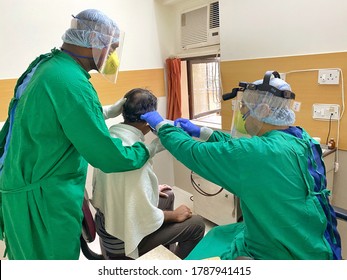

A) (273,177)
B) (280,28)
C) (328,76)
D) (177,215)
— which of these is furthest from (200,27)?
(273,177)

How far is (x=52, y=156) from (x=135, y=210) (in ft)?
1.57

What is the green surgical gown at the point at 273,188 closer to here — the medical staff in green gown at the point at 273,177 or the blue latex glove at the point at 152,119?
the medical staff in green gown at the point at 273,177

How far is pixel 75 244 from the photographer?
1144 mm

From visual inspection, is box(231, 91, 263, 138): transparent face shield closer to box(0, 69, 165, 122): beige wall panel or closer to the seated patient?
Result: the seated patient

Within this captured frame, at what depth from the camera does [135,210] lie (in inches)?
51.5

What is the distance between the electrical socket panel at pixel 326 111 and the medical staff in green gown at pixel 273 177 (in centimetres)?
89

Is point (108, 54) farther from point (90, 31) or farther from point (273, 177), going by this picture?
point (273, 177)

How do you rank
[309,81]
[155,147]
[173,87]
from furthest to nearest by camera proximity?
[173,87]
[309,81]
[155,147]

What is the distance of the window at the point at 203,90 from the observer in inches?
121

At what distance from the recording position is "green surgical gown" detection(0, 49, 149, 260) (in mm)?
1005

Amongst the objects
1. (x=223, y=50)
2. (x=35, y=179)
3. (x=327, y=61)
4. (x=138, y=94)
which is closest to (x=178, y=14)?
(x=223, y=50)

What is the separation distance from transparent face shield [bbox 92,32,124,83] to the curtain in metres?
1.72

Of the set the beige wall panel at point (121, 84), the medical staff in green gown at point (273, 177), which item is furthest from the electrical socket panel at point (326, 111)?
the beige wall panel at point (121, 84)

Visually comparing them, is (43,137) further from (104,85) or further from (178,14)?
(178,14)
